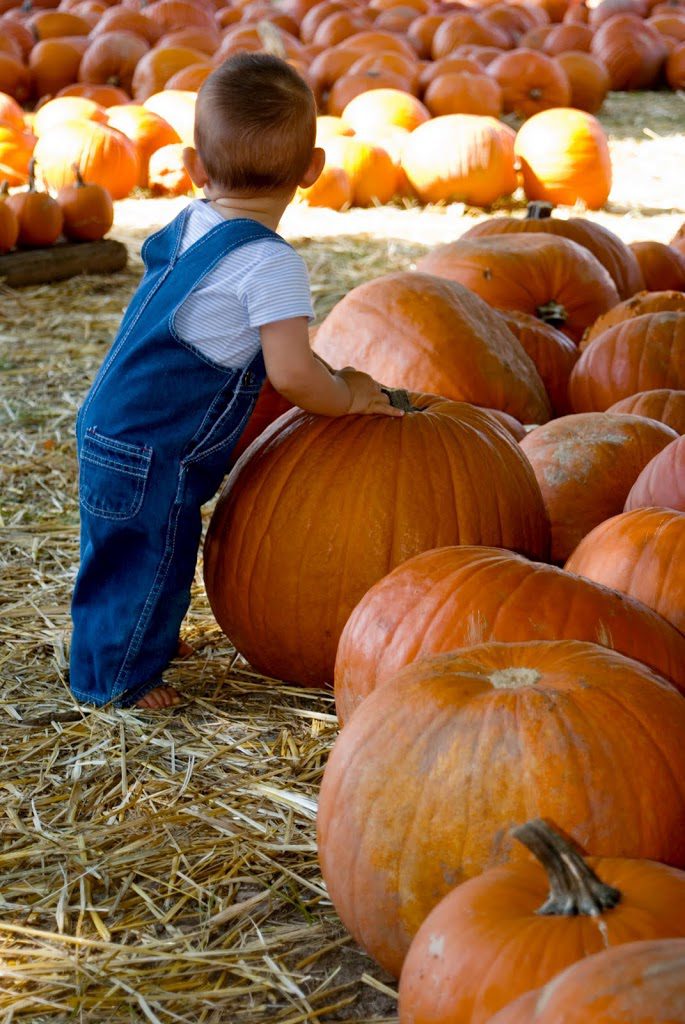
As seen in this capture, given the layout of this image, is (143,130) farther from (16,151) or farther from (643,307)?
(643,307)

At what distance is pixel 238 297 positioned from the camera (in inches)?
101

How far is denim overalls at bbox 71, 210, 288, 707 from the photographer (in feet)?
8.63

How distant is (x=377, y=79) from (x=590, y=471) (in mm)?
7919

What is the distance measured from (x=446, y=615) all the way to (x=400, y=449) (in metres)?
0.65

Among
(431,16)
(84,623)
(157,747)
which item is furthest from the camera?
(431,16)

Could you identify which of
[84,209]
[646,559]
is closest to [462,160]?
[84,209]

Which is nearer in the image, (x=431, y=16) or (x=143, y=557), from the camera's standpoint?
(x=143, y=557)

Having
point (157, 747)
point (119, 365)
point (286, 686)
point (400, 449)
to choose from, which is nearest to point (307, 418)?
point (400, 449)

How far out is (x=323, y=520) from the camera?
8.79ft

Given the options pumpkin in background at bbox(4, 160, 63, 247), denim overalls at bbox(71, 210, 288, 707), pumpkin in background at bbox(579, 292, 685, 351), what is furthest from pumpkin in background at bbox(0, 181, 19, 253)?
denim overalls at bbox(71, 210, 288, 707)

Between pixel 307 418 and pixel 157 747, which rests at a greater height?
pixel 307 418

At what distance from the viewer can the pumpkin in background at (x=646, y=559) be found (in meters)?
2.31

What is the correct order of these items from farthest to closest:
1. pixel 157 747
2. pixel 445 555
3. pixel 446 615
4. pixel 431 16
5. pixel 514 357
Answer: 1. pixel 431 16
2. pixel 514 357
3. pixel 157 747
4. pixel 445 555
5. pixel 446 615

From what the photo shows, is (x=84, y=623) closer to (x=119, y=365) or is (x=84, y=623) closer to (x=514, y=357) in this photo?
(x=119, y=365)
